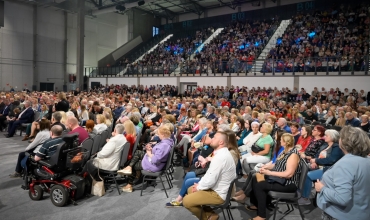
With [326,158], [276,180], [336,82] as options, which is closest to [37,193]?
[276,180]

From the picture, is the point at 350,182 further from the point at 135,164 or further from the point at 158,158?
the point at 135,164

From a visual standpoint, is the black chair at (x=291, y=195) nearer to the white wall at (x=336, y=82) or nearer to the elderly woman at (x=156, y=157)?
the elderly woman at (x=156, y=157)

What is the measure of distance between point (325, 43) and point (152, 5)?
19.6m

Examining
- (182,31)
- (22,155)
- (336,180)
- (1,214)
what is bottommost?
(1,214)

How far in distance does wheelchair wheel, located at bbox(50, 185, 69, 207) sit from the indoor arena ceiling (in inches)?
802

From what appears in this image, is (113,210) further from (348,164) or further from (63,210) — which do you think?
(348,164)

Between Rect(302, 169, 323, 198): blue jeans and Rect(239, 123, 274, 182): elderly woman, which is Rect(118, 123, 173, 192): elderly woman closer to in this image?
Rect(239, 123, 274, 182): elderly woman

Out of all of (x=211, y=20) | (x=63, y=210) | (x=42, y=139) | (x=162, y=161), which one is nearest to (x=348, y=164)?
(x=162, y=161)

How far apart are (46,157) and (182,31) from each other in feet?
92.8

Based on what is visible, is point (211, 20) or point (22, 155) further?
point (211, 20)

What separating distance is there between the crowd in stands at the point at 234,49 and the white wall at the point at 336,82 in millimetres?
3593

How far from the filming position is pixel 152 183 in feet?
18.1

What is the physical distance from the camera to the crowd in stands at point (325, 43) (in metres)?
15.0

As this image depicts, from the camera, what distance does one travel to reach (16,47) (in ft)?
79.5
